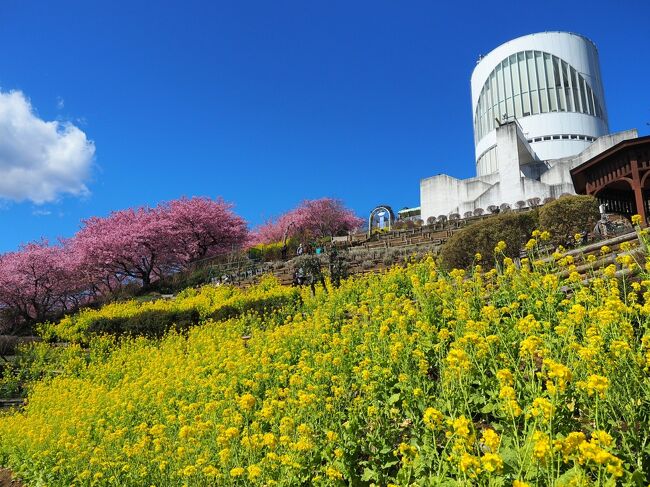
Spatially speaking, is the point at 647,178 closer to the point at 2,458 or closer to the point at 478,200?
the point at 2,458

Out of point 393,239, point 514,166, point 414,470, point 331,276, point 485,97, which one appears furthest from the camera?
point 485,97

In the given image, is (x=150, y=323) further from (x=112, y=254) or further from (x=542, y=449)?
(x=112, y=254)

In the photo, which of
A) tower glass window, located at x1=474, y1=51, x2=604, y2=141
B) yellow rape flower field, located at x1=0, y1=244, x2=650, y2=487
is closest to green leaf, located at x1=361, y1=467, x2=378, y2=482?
yellow rape flower field, located at x1=0, y1=244, x2=650, y2=487

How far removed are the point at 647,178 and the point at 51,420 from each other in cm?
1517

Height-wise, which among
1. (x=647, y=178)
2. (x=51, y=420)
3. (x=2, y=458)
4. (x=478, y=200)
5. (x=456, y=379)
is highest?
(x=478, y=200)

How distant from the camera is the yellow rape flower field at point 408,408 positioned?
261cm

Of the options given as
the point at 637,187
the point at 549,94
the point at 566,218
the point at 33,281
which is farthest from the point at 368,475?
the point at 549,94

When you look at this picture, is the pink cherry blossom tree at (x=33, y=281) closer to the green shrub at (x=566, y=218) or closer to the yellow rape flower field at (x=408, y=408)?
the yellow rape flower field at (x=408, y=408)

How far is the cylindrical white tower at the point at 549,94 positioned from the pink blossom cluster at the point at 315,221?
574 inches

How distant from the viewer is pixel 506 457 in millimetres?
2744

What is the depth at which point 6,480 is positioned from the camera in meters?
6.75

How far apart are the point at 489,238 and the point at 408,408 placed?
688cm

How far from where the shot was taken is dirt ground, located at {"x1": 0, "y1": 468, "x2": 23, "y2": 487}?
258 inches

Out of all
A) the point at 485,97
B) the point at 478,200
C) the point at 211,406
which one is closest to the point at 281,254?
the point at 478,200
